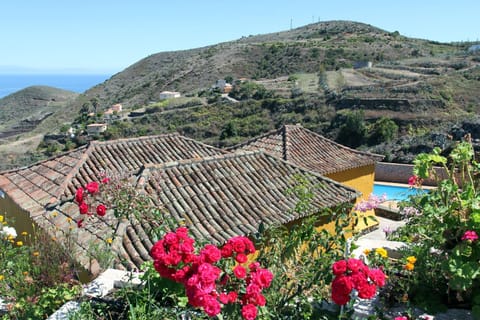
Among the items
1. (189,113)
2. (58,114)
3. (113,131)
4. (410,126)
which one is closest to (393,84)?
(410,126)

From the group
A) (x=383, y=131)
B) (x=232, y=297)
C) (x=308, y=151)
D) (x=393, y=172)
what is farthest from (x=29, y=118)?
(x=232, y=297)

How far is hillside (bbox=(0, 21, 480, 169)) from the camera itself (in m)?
34.1

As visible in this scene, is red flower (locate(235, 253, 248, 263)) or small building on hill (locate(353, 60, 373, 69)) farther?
small building on hill (locate(353, 60, 373, 69))

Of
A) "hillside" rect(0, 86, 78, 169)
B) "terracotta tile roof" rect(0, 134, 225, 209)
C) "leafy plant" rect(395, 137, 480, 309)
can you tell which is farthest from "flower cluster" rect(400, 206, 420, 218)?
"hillside" rect(0, 86, 78, 169)

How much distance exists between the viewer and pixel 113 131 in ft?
150

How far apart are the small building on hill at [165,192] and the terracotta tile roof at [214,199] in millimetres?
16

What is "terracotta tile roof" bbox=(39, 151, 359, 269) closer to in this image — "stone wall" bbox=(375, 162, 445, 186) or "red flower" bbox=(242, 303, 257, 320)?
"red flower" bbox=(242, 303, 257, 320)

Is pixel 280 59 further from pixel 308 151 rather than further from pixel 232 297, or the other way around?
pixel 232 297

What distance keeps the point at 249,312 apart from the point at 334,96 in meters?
42.2

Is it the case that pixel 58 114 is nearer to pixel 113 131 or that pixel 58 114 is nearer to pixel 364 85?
pixel 113 131

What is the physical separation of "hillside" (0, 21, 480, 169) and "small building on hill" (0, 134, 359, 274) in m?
19.0

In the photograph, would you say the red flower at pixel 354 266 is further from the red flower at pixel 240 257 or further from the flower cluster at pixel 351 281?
the red flower at pixel 240 257

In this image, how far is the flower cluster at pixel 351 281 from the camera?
2.42 meters

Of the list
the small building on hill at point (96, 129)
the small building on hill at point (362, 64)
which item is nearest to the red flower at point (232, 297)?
the small building on hill at point (96, 129)
